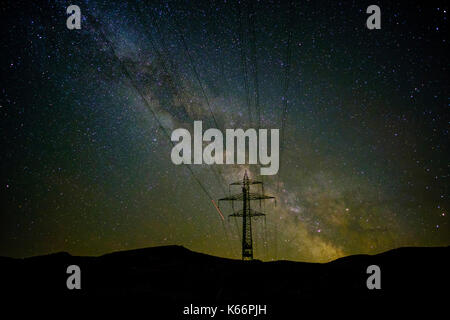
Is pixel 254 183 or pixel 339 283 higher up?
pixel 254 183

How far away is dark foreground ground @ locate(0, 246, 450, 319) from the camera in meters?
11.0

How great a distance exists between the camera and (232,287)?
14.1m

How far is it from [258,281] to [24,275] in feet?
44.6

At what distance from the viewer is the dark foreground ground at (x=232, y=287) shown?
1104 centimetres
